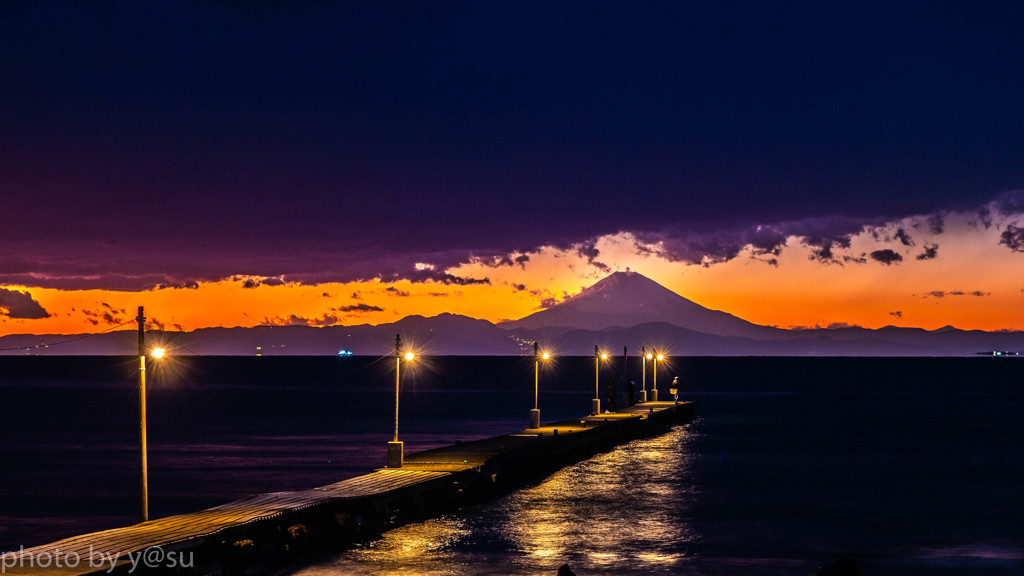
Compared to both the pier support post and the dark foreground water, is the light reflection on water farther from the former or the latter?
the pier support post

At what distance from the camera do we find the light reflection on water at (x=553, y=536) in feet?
85.6

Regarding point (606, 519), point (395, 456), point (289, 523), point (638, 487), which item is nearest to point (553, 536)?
point (606, 519)

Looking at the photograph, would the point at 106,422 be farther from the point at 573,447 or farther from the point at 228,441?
the point at 573,447

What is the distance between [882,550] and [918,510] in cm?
948

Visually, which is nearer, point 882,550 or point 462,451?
point 882,550

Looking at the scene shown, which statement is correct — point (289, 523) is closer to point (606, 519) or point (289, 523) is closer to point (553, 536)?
point (553, 536)

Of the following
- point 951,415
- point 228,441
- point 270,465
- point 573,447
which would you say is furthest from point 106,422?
point 951,415

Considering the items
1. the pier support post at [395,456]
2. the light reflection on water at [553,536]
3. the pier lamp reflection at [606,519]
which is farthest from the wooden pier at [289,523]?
the pier lamp reflection at [606,519]

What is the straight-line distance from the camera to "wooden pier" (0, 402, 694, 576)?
21.4 metres

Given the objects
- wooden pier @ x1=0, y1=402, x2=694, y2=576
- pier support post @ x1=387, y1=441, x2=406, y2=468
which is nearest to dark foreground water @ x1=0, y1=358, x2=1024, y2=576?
wooden pier @ x1=0, y1=402, x2=694, y2=576

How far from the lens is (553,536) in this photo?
A: 3095cm

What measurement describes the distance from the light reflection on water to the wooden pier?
0.91 m

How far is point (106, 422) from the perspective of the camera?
97.1 meters

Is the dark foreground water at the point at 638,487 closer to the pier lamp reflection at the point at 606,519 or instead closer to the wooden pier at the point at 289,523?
the pier lamp reflection at the point at 606,519
